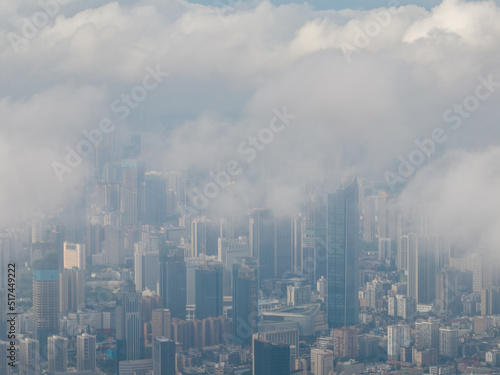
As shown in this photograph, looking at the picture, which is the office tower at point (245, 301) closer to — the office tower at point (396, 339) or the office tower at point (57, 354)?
the office tower at point (396, 339)

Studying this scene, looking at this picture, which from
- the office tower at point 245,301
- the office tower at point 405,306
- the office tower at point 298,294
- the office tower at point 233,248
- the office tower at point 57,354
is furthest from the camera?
the office tower at point 233,248

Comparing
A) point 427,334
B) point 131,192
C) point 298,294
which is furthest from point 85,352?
point 427,334

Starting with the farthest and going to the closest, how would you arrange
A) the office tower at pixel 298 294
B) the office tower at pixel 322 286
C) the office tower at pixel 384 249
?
the office tower at pixel 384 249 < the office tower at pixel 322 286 < the office tower at pixel 298 294

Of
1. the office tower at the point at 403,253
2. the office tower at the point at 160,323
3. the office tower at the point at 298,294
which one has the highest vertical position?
the office tower at the point at 403,253

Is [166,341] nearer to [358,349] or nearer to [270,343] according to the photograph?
[270,343]

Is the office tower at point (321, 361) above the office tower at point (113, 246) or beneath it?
beneath

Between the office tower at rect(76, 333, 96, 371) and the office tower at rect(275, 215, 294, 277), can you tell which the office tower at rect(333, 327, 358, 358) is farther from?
the office tower at rect(76, 333, 96, 371)

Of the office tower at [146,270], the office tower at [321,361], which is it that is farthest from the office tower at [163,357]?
the office tower at [146,270]

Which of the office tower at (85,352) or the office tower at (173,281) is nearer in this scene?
the office tower at (85,352)
